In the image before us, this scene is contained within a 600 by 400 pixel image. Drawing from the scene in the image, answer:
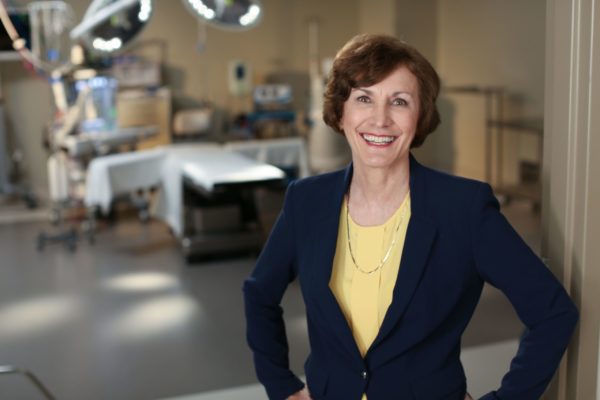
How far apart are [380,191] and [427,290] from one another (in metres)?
0.21

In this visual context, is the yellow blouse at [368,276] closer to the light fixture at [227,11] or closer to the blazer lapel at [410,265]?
the blazer lapel at [410,265]

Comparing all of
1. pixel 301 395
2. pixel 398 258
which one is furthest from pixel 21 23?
pixel 398 258

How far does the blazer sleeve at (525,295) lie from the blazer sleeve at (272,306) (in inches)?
15.1

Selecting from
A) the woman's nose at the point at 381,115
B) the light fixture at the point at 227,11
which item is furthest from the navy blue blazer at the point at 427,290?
the light fixture at the point at 227,11

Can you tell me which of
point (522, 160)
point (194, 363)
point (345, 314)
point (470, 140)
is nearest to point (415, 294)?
point (345, 314)

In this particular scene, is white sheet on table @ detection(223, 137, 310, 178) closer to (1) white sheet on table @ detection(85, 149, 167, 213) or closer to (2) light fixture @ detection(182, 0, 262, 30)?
(1) white sheet on table @ detection(85, 149, 167, 213)

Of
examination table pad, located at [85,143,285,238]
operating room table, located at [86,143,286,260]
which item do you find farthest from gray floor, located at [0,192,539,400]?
examination table pad, located at [85,143,285,238]

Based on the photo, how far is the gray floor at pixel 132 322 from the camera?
3596 millimetres

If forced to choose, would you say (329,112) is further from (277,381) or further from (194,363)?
(194,363)

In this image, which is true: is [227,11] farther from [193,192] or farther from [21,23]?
[21,23]

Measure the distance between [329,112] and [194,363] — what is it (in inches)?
97.3

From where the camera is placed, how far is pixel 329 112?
153 centimetres

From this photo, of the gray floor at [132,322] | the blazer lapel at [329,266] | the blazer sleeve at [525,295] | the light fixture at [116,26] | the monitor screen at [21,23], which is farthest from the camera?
the monitor screen at [21,23]

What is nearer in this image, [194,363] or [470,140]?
[194,363]
